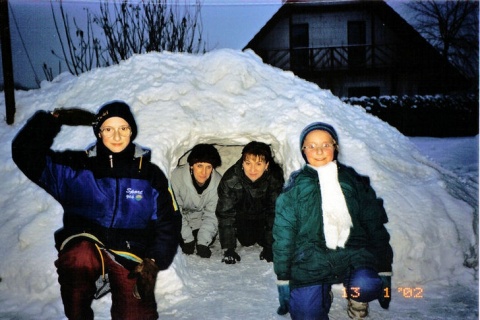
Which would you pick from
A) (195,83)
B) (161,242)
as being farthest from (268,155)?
(161,242)

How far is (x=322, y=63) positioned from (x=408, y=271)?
12666 mm

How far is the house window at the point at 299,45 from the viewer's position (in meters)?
14.8

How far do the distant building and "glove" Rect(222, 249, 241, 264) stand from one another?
38.5ft

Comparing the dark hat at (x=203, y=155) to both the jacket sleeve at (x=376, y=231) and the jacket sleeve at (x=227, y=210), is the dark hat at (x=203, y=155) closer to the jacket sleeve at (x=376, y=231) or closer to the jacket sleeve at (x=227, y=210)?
the jacket sleeve at (x=227, y=210)

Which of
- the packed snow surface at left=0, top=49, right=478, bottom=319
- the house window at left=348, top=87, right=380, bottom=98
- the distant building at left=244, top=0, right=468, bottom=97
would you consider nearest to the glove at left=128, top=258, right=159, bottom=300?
the packed snow surface at left=0, top=49, right=478, bottom=319

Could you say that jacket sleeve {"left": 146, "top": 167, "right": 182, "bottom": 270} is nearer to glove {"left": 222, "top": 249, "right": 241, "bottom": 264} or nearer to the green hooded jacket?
the green hooded jacket

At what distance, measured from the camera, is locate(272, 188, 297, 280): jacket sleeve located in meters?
2.16

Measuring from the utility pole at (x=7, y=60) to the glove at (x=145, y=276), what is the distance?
3477mm

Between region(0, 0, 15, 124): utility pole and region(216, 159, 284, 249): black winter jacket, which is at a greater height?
region(0, 0, 15, 124): utility pole

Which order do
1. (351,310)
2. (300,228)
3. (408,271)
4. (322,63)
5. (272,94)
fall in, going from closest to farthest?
(300,228) < (351,310) < (408,271) < (272,94) < (322,63)

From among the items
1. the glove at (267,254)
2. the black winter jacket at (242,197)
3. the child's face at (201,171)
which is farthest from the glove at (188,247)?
the glove at (267,254)

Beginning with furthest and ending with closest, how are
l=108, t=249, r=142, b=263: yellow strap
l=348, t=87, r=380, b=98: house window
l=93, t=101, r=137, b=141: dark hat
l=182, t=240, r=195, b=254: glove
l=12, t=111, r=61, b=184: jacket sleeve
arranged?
l=348, t=87, r=380, b=98: house window → l=182, t=240, r=195, b=254: glove → l=93, t=101, r=137, b=141: dark hat → l=108, t=249, r=142, b=263: yellow strap → l=12, t=111, r=61, b=184: jacket sleeve

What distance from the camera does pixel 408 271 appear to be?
3.22 m

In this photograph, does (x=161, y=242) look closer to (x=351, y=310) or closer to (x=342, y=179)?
(x=342, y=179)
